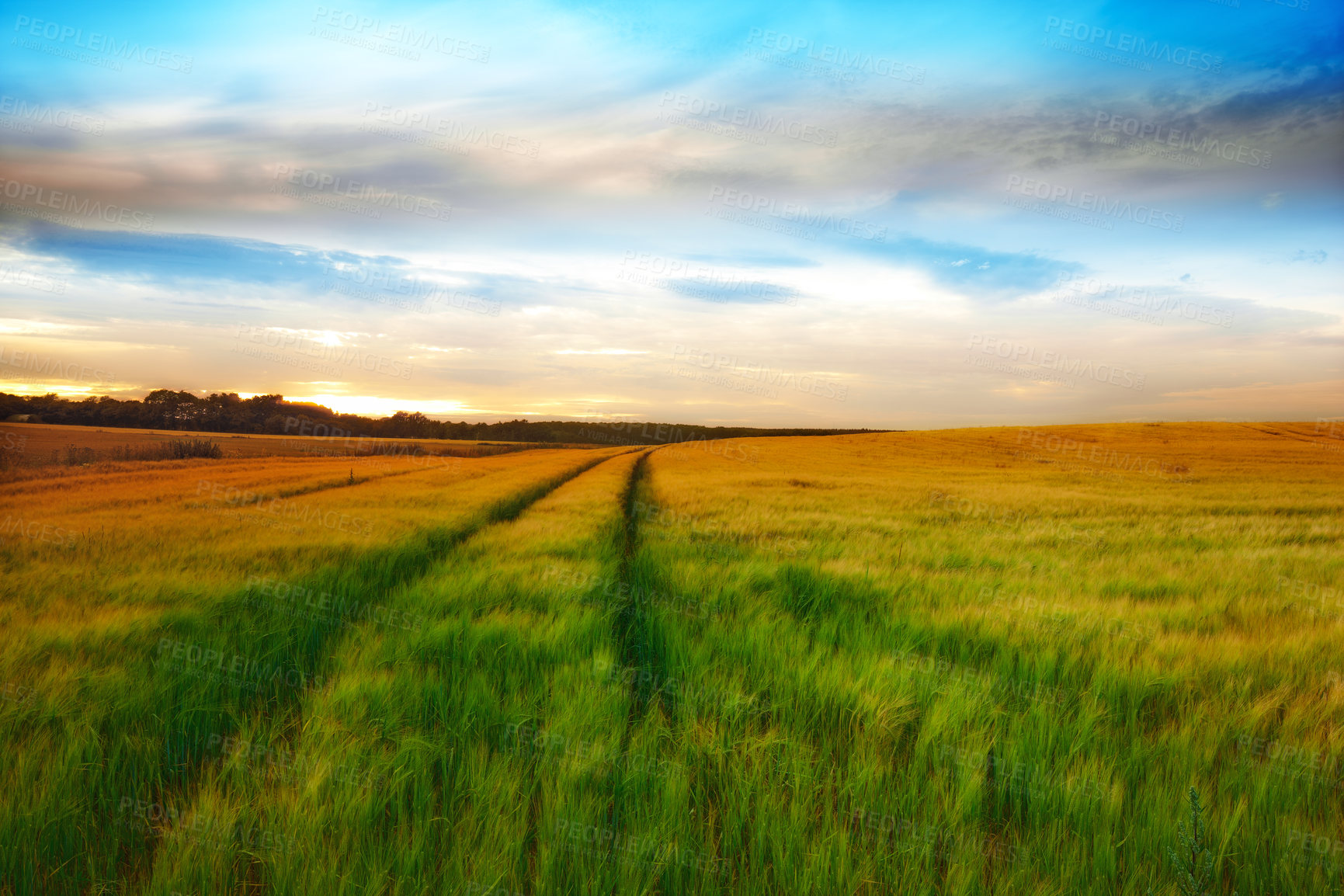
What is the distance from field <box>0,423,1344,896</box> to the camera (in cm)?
211

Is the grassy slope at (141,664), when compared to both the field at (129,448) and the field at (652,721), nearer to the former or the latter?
the field at (652,721)

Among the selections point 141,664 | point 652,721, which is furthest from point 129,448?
point 652,721

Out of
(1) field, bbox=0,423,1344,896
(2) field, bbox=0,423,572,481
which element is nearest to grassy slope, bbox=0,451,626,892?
(1) field, bbox=0,423,1344,896

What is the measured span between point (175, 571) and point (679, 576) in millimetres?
5332

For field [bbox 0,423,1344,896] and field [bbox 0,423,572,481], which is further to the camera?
field [bbox 0,423,572,481]

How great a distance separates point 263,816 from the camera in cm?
228

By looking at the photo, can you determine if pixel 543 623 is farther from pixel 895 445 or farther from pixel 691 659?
pixel 895 445

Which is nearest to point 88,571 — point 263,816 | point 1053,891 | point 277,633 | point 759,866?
point 277,633

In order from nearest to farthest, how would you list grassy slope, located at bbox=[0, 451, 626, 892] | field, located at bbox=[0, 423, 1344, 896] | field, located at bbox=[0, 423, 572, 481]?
field, located at bbox=[0, 423, 1344, 896] → grassy slope, located at bbox=[0, 451, 626, 892] → field, located at bbox=[0, 423, 572, 481]

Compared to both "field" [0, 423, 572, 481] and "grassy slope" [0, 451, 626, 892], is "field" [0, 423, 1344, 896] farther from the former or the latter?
"field" [0, 423, 572, 481]

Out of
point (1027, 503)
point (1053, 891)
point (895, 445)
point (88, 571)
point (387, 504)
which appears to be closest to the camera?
point (1053, 891)

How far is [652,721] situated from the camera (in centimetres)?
307

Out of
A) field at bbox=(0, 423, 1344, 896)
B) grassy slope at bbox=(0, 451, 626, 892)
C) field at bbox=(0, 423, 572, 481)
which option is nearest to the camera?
field at bbox=(0, 423, 1344, 896)

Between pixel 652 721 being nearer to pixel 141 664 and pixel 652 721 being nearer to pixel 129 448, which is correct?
pixel 141 664
